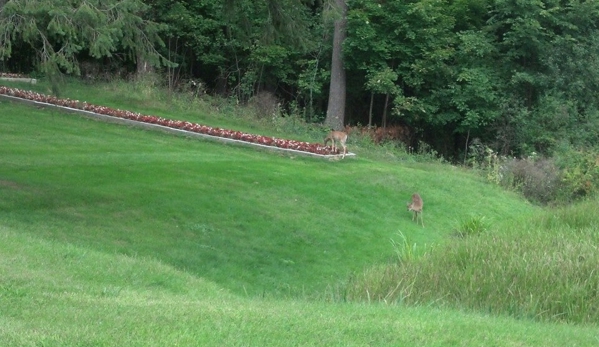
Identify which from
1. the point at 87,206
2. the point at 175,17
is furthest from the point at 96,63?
the point at 87,206

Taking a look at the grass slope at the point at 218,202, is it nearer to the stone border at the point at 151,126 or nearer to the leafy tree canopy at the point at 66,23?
the stone border at the point at 151,126

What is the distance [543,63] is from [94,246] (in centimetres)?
2788

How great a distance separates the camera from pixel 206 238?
14.3 meters

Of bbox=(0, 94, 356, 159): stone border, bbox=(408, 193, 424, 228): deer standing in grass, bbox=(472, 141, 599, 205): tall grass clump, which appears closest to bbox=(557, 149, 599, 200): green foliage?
bbox=(472, 141, 599, 205): tall grass clump

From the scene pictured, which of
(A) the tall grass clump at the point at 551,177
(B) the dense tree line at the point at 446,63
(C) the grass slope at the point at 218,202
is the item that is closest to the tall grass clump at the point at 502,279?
(C) the grass slope at the point at 218,202

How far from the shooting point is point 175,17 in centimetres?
3694

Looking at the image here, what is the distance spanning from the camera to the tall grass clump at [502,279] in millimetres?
10148

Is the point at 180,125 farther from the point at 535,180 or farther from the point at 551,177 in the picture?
the point at 551,177

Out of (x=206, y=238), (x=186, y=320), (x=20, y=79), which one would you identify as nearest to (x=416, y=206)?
(x=206, y=238)

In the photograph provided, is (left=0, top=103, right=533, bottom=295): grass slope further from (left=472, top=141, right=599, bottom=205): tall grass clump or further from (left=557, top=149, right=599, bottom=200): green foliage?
(left=557, top=149, right=599, bottom=200): green foliage

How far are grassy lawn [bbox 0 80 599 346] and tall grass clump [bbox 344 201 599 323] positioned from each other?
0.79m

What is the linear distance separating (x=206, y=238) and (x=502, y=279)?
18.5 ft

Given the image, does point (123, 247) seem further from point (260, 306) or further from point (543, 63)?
point (543, 63)

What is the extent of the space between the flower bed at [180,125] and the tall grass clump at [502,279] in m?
11.8
